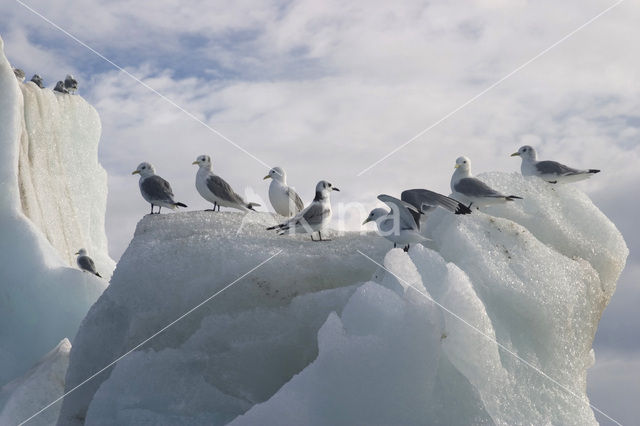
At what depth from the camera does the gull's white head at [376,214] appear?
6773 mm

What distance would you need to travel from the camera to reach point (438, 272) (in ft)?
18.2

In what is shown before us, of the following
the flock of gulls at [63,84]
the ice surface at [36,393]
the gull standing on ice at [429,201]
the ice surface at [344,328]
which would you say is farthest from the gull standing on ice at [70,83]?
the gull standing on ice at [429,201]

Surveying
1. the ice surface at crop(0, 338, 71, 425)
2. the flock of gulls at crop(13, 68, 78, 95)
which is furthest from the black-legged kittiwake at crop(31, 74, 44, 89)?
the ice surface at crop(0, 338, 71, 425)

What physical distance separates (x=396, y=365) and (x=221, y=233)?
2.42 m

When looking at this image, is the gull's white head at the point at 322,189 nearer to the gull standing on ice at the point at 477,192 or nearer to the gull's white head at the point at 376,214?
the gull's white head at the point at 376,214

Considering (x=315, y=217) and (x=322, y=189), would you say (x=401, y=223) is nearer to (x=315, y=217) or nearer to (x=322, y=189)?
(x=315, y=217)

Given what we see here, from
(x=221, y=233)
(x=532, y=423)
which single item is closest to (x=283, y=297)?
(x=221, y=233)

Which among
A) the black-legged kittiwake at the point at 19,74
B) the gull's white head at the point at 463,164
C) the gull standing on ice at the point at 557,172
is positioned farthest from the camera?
the black-legged kittiwake at the point at 19,74

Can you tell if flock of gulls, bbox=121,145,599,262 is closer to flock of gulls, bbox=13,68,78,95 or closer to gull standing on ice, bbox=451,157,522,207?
gull standing on ice, bbox=451,157,522,207

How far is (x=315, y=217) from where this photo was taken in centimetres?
705

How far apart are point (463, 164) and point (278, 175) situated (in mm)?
2406

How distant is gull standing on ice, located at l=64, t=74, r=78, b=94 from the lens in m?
17.0

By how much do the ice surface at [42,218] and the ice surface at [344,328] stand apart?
5.26 metres

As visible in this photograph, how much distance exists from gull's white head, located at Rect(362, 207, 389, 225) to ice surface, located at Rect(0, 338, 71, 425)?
211 inches
